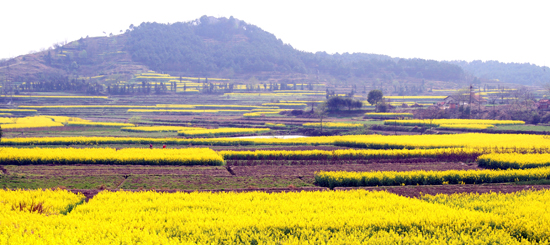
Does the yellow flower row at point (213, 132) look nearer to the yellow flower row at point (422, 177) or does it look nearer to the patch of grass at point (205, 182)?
the patch of grass at point (205, 182)

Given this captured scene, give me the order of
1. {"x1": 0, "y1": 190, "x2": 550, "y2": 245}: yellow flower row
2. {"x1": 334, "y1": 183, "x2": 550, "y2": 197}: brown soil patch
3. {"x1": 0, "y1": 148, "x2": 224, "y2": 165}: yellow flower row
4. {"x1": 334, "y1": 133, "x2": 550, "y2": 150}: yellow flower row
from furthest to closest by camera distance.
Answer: {"x1": 334, "y1": 133, "x2": 550, "y2": 150}: yellow flower row < {"x1": 0, "y1": 148, "x2": 224, "y2": 165}: yellow flower row < {"x1": 334, "y1": 183, "x2": 550, "y2": 197}: brown soil patch < {"x1": 0, "y1": 190, "x2": 550, "y2": 245}: yellow flower row

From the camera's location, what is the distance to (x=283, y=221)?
11930mm

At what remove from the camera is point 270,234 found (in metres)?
11.3

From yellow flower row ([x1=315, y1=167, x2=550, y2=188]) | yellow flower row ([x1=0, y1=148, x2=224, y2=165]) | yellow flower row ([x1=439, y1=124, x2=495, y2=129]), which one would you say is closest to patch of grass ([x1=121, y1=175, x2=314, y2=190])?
yellow flower row ([x1=315, y1=167, x2=550, y2=188])

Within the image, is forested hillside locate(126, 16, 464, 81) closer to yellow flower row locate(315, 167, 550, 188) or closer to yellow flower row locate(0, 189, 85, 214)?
yellow flower row locate(315, 167, 550, 188)

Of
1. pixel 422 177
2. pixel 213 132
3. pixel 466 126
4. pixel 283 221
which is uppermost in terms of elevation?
pixel 283 221

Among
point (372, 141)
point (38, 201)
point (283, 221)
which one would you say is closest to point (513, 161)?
point (372, 141)

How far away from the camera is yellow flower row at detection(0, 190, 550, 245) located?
10.4 m

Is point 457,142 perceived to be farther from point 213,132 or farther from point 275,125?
point 275,125

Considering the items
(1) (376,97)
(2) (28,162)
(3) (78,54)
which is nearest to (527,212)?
(2) (28,162)

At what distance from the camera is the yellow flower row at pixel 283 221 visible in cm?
1044

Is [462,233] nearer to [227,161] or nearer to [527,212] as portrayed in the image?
[527,212]

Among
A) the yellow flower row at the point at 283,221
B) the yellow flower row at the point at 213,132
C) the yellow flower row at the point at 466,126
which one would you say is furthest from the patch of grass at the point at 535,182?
the yellow flower row at the point at 466,126

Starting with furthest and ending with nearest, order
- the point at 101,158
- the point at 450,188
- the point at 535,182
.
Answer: the point at 101,158 < the point at 535,182 < the point at 450,188
